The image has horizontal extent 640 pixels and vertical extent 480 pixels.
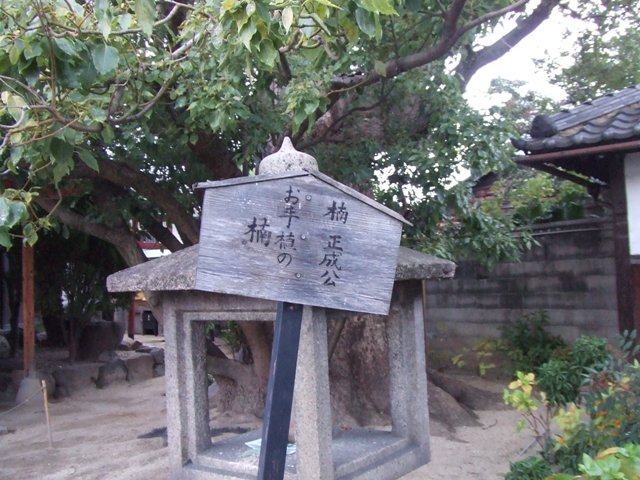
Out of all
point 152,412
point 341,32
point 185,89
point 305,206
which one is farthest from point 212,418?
point 305,206

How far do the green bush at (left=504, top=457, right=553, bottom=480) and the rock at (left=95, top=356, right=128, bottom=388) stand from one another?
887 cm

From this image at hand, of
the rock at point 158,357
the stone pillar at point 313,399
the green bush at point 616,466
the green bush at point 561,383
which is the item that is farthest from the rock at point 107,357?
the green bush at point 616,466

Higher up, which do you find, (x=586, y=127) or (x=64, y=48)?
(x=64, y=48)

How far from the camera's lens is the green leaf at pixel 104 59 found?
3846 mm

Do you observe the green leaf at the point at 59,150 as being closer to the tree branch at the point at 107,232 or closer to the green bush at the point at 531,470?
the tree branch at the point at 107,232

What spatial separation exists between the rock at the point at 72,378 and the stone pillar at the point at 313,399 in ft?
28.3

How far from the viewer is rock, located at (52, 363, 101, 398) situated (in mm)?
11156

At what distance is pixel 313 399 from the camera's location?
11.8 ft

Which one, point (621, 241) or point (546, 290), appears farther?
point (546, 290)

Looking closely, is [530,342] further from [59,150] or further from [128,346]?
[128,346]

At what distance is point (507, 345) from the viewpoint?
9695 millimetres

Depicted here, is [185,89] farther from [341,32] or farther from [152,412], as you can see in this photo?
[152,412]

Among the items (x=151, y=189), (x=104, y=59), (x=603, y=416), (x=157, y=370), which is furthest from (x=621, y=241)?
(x=157, y=370)

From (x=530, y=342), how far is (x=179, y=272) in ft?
22.7
